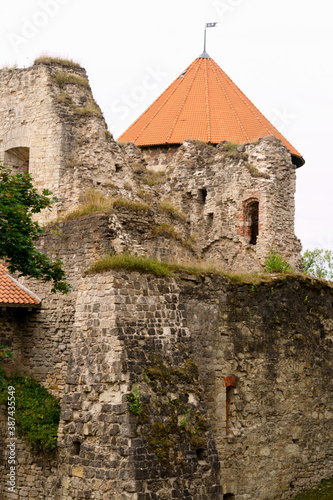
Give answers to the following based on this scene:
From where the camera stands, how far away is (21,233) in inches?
510

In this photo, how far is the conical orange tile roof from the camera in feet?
83.6

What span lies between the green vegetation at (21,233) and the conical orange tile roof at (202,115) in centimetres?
1239

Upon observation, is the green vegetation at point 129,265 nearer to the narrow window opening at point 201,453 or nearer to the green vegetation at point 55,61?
the narrow window opening at point 201,453

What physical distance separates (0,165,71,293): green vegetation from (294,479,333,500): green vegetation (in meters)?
7.17

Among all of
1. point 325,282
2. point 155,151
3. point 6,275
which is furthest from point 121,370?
point 155,151

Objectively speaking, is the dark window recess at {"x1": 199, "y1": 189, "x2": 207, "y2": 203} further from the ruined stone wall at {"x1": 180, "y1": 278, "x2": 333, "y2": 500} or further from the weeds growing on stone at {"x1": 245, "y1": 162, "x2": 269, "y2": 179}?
the ruined stone wall at {"x1": 180, "y1": 278, "x2": 333, "y2": 500}

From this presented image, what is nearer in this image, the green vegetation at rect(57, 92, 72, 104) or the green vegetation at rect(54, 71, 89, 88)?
the green vegetation at rect(57, 92, 72, 104)

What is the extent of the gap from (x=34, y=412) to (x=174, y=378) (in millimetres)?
3056

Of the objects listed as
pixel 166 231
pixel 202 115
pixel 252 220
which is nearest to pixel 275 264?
pixel 166 231

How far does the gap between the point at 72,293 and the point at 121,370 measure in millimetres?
3043

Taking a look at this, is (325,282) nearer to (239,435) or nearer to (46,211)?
(239,435)

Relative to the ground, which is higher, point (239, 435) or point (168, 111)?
point (168, 111)

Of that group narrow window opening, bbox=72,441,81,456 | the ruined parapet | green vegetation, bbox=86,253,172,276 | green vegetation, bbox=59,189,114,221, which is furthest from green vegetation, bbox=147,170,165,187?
narrow window opening, bbox=72,441,81,456

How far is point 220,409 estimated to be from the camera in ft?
45.5
